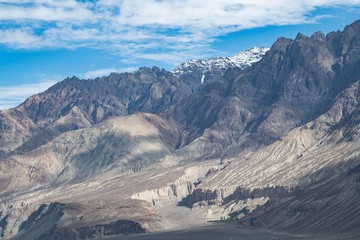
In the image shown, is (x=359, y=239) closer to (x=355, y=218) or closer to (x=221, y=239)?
(x=355, y=218)

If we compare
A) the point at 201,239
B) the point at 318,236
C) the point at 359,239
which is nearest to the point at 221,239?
the point at 201,239

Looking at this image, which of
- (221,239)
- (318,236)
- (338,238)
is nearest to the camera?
(338,238)

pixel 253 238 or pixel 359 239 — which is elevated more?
pixel 359 239

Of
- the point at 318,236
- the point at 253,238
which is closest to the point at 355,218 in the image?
the point at 318,236

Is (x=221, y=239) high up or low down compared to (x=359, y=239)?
down

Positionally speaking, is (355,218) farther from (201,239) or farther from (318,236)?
(201,239)

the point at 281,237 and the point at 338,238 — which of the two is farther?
the point at 281,237

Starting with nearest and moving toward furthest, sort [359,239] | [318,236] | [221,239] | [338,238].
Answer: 1. [359,239]
2. [338,238]
3. [318,236]
4. [221,239]

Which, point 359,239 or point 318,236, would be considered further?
point 318,236

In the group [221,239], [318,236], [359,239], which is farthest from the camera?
[221,239]
